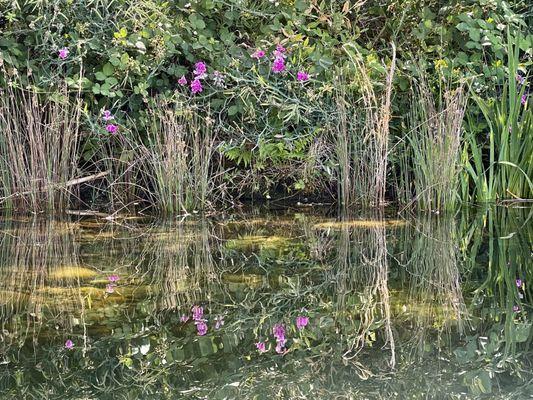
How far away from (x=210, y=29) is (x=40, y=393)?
3.74 meters

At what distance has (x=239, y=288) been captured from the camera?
257cm

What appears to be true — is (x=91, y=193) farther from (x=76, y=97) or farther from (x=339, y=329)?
(x=339, y=329)

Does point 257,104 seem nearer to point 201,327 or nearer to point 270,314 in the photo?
point 270,314

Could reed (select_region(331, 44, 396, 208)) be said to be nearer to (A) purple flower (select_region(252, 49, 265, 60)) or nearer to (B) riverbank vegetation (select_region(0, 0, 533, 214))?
(B) riverbank vegetation (select_region(0, 0, 533, 214))

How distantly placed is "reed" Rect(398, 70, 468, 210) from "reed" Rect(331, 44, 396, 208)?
0.66 feet

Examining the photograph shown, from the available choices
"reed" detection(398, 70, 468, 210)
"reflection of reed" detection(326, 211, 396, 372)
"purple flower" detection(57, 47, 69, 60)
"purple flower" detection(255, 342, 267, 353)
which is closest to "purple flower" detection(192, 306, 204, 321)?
"purple flower" detection(255, 342, 267, 353)

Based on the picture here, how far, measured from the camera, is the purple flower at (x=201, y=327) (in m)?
2.06

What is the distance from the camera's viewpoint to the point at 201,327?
83.1 inches

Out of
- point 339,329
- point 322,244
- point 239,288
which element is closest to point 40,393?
point 339,329

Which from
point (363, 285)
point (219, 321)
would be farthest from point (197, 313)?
point (363, 285)

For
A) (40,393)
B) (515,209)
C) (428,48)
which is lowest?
(40,393)

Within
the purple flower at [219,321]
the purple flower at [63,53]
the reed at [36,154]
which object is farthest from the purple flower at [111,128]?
the purple flower at [219,321]

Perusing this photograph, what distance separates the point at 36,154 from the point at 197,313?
8.72 ft

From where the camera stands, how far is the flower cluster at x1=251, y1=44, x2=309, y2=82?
4676 mm
